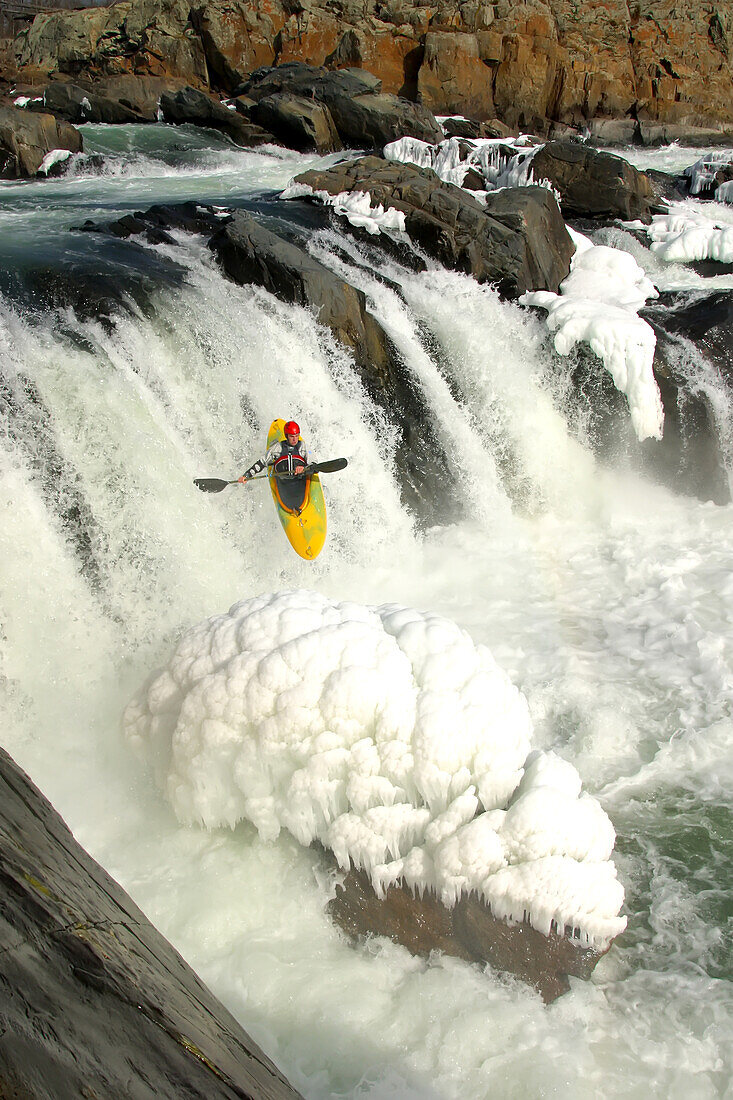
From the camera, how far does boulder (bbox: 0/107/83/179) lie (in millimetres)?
14625

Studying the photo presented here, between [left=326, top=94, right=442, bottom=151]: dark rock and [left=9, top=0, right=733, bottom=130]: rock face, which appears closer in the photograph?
[left=326, top=94, right=442, bottom=151]: dark rock

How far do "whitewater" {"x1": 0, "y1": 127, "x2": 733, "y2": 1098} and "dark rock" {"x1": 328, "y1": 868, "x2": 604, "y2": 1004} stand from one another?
A: 77 mm

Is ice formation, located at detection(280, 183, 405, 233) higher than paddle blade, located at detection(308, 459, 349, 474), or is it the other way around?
ice formation, located at detection(280, 183, 405, 233)

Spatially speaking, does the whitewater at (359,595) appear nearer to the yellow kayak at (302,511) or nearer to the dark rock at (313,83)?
the yellow kayak at (302,511)

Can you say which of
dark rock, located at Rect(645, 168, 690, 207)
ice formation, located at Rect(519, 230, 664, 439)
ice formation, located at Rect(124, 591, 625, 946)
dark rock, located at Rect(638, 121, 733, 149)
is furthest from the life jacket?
dark rock, located at Rect(638, 121, 733, 149)

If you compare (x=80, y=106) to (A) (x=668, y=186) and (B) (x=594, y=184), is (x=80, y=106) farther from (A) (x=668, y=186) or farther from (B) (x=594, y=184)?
(A) (x=668, y=186)

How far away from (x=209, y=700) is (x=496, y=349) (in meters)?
6.54

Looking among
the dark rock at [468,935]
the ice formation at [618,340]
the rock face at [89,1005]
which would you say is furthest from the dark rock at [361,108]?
the rock face at [89,1005]

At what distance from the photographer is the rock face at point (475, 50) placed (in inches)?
999

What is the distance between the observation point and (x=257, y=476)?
21.4ft

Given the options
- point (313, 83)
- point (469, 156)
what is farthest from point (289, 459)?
point (313, 83)

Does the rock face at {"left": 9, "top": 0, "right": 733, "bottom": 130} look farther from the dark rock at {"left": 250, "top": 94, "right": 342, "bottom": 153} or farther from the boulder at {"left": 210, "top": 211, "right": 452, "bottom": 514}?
the boulder at {"left": 210, "top": 211, "right": 452, "bottom": 514}

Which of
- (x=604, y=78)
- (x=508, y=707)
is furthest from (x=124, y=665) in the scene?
(x=604, y=78)

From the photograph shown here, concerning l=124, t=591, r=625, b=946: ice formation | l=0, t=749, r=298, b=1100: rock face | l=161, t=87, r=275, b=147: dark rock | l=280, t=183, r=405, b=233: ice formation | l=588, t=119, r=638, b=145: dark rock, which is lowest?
l=124, t=591, r=625, b=946: ice formation
